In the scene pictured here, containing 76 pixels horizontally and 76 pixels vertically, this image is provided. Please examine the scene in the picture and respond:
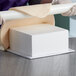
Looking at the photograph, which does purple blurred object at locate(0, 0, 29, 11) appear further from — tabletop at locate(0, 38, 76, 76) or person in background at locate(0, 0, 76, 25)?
tabletop at locate(0, 38, 76, 76)

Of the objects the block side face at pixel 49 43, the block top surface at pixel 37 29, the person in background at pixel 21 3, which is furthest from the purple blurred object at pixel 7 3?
the block side face at pixel 49 43

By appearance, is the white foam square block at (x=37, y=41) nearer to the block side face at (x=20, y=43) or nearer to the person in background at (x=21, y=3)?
the block side face at (x=20, y=43)

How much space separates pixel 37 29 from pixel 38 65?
223mm

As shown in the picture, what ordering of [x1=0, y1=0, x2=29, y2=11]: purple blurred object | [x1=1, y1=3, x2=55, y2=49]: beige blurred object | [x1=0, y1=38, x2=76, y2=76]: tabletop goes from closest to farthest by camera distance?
[x1=0, y1=38, x2=76, y2=76]: tabletop, [x1=1, y1=3, x2=55, y2=49]: beige blurred object, [x1=0, y1=0, x2=29, y2=11]: purple blurred object

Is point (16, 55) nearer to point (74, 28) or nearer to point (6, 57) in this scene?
point (6, 57)

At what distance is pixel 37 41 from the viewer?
1.45m

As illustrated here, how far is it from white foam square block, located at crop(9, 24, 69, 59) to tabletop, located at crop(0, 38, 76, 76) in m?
0.04

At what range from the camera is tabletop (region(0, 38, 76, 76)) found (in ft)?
4.13

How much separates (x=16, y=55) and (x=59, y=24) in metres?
0.42

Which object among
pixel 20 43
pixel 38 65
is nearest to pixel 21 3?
pixel 20 43

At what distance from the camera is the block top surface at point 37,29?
4.84ft

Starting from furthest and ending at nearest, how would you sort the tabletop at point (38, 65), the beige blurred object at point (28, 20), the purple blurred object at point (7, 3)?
the purple blurred object at point (7, 3) → the beige blurred object at point (28, 20) → the tabletop at point (38, 65)

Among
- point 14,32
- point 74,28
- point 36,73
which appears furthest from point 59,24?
point 36,73

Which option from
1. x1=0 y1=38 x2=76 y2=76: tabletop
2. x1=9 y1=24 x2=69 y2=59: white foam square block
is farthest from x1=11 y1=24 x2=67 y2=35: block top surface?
x1=0 y1=38 x2=76 y2=76: tabletop
